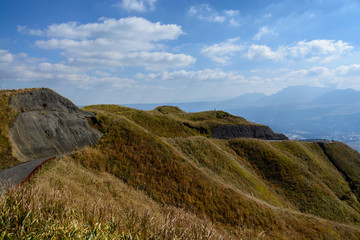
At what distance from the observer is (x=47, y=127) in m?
23.8

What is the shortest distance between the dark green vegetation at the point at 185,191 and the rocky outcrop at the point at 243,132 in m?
15.7

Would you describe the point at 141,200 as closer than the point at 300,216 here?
Yes

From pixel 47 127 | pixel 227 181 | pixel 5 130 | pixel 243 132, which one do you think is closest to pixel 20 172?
pixel 5 130

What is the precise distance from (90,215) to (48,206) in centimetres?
147

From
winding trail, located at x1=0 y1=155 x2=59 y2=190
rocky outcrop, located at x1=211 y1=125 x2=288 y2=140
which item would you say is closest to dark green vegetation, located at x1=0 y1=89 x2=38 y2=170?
winding trail, located at x1=0 y1=155 x2=59 y2=190

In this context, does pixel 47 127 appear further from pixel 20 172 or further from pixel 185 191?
pixel 185 191

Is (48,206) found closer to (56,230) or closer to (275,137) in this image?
(56,230)

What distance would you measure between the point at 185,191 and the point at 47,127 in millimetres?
17985

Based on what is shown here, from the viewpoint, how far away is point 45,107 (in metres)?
27.6

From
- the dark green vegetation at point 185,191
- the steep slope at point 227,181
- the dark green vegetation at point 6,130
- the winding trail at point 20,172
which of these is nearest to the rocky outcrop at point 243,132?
the dark green vegetation at point 185,191

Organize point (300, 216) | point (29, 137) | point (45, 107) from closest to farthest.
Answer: point (29, 137) → point (300, 216) → point (45, 107)

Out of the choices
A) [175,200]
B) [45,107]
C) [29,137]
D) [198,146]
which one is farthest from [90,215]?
[198,146]

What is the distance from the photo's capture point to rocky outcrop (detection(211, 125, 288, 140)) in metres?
69.4

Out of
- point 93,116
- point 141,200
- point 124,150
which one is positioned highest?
point 93,116
